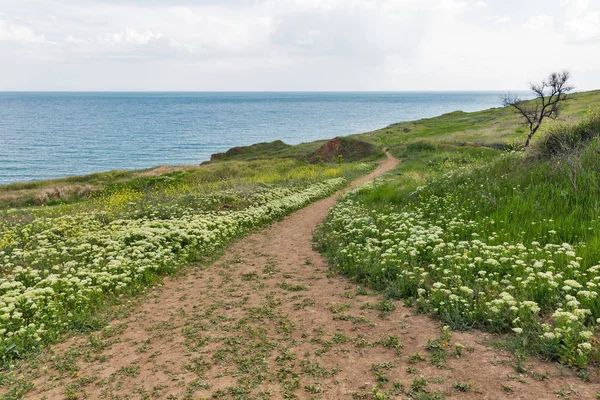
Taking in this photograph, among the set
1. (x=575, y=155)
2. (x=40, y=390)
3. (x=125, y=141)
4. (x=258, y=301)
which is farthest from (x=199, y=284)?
(x=125, y=141)

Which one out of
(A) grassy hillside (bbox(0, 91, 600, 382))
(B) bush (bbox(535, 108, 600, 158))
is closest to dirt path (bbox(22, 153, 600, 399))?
(A) grassy hillside (bbox(0, 91, 600, 382))

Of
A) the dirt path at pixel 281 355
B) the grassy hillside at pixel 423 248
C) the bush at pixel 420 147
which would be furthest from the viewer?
the bush at pixel 420 147

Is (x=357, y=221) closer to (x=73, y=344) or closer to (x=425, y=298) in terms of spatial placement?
(x=425, y=298)

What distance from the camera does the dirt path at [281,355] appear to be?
Result: 5.12 meters

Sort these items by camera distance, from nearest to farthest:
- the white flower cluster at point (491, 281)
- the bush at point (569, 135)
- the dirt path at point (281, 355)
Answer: the dirt path at point (281, 355), the white flower cluster at point (491, 281), the bush at point (569, 135)

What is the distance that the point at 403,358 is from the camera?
5809 millimetres

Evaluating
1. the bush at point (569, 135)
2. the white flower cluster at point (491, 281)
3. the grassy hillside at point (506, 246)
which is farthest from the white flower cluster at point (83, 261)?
the bush at point (569, 135)

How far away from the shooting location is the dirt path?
5.12 meters

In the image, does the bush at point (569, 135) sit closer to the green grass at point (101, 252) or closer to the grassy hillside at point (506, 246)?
the grassy hillside at point (506, 246)

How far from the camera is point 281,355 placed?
6.21 meters

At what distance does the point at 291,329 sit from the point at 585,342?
4.54m

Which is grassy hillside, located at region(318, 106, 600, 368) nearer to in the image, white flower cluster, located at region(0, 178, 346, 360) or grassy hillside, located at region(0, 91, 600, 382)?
grassy hillside, located at region(0, 91, 600, 382)

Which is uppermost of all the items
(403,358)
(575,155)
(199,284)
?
(575,155)

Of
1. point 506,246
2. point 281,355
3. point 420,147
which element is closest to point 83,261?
point 281,355
